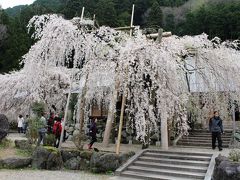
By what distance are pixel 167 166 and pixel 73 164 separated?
3358 millimetres

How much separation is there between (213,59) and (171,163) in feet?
15.6

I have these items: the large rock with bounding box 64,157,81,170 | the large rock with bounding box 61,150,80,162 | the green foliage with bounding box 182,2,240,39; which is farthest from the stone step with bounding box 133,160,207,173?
the green foliage with bounding box 182,2,240,39

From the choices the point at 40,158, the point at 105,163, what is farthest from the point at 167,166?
the point at 40,158

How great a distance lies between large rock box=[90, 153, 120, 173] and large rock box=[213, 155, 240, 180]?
11.8 ft

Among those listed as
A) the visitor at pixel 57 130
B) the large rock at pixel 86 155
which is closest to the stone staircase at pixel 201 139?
the large rock at pixel 86 155

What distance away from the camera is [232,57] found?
13.8 m

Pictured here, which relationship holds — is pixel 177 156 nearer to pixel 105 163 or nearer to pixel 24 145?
pixel 105 163

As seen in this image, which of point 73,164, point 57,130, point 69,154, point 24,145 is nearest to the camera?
point 73,164

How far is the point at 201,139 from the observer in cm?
1645

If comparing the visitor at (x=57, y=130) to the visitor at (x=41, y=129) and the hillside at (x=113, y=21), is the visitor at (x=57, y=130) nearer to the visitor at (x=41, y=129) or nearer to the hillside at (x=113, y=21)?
the visitor at (x=41, y=129)

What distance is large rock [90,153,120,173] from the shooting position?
11.5m

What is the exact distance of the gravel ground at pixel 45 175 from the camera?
10.5 m

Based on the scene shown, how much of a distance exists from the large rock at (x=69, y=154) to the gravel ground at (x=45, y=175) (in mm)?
860

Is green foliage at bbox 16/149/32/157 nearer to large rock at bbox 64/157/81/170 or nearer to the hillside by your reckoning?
large rock at bbox 64/157/81/170
